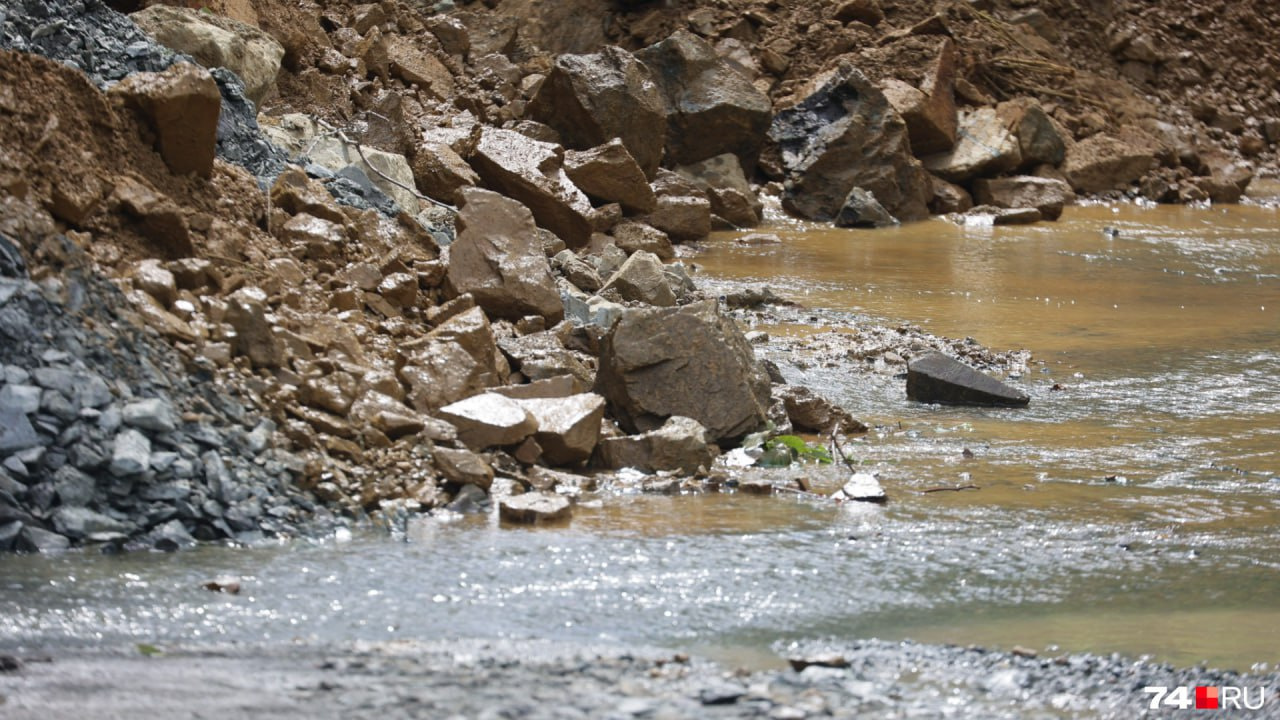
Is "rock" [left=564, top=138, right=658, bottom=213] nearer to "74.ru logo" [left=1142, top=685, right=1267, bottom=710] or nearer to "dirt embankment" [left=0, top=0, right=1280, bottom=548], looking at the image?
"dirt embankment" [left=0, top=0, right=1280, bottom=548]

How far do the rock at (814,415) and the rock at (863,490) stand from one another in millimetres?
982

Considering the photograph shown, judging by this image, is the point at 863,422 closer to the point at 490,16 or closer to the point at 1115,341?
the point at 1115,341

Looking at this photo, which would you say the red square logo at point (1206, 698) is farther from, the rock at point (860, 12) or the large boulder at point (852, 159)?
the rock at point (860, 12)

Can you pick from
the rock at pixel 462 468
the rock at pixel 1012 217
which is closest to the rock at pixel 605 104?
the rock at pixel 1012 217

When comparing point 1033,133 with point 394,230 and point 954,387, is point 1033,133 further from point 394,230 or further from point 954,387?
point 394,230

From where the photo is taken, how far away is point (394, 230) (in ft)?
21.1

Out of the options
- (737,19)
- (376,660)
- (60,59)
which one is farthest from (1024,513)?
(737,19)

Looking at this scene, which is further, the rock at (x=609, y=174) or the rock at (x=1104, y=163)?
the rock at (x=1104, y=163)

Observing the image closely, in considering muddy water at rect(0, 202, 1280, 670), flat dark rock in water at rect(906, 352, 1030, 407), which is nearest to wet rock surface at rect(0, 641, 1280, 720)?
muddy water at rect(0, 202, 1280, 670)

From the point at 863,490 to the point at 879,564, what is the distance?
68cm

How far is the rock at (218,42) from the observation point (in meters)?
8.03

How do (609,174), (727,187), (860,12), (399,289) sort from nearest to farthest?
(399,289)
(609,174)
(727,187)
(860,12)

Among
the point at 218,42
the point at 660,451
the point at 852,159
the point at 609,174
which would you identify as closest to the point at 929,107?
the point at 852,159

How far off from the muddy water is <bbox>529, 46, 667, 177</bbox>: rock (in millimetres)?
6062
